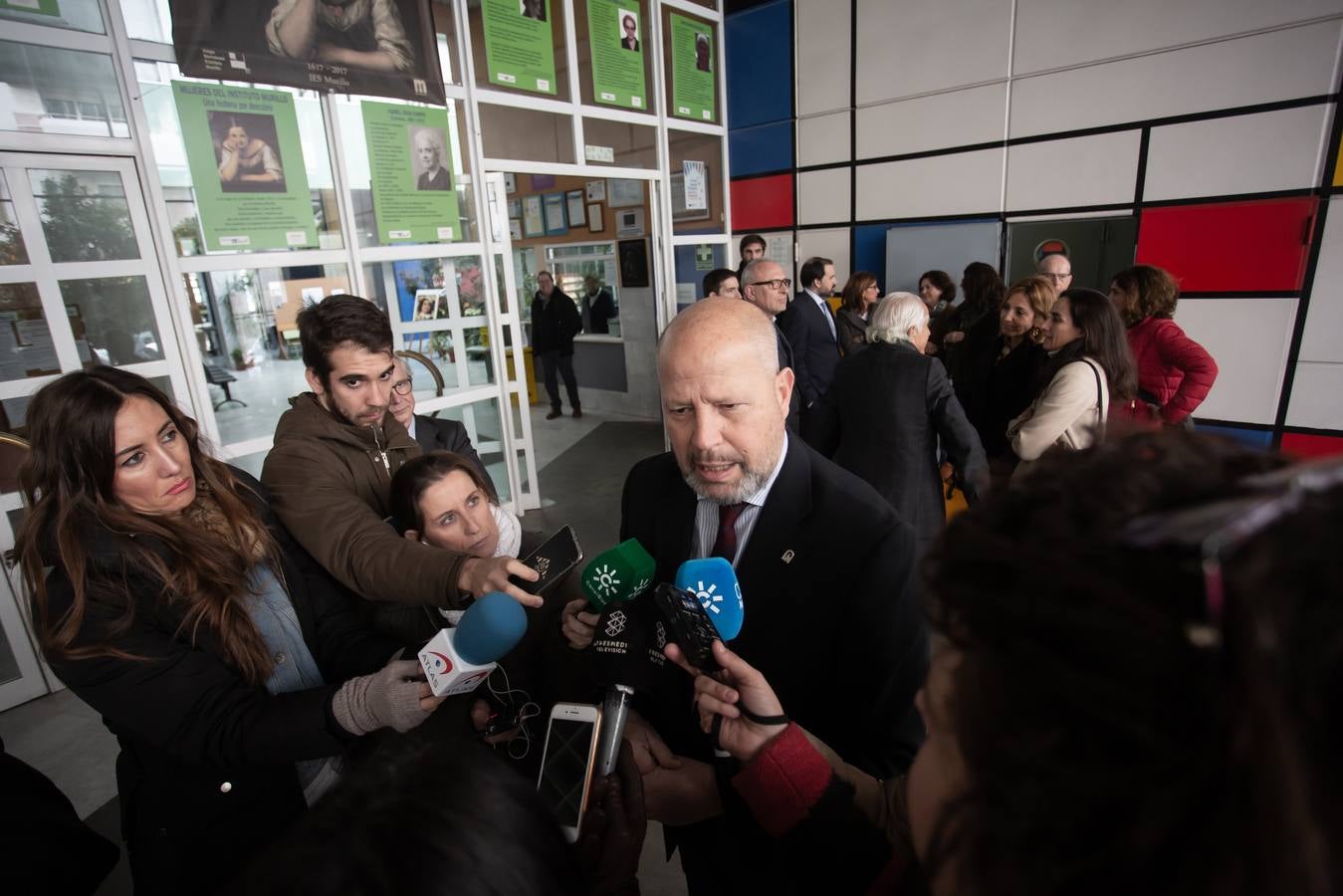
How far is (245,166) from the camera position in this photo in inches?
121

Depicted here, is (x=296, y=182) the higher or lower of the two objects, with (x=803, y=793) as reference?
higher

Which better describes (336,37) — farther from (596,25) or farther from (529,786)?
(529,786)

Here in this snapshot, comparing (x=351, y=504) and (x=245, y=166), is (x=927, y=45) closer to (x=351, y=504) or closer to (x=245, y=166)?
(x=245, y=166)

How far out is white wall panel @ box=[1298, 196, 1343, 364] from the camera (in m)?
4.08

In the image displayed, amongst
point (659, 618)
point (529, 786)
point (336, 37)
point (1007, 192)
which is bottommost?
point (659, 618)

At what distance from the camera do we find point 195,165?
9.56ft

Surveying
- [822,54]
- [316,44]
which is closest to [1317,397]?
[822,54]

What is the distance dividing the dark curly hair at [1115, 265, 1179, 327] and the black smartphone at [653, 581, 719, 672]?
333cm

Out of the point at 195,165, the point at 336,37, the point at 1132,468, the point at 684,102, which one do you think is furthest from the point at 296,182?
the point at 1132,468

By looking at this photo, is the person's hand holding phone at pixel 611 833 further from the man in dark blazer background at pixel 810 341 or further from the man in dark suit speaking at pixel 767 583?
the man in dark blazer background at pixel 810 341

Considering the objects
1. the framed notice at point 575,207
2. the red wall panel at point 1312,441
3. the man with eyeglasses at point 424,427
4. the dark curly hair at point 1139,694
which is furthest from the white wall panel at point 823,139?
the dark curly hair at point 1139,694

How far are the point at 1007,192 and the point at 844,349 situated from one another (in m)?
1.98

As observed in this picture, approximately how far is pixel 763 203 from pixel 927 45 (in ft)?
6.33

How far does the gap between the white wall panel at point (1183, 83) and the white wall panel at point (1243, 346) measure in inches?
51.4
